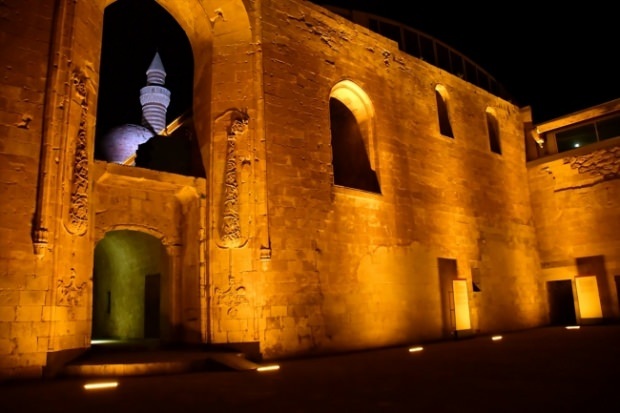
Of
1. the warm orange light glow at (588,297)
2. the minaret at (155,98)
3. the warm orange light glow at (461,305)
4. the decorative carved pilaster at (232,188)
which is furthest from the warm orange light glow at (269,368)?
the minaret at (155,98)

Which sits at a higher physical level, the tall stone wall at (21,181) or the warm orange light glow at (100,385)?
the tall stone wall at (21,181)

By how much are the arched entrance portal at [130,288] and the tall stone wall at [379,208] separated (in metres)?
2.77

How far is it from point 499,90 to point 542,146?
94.6 inches

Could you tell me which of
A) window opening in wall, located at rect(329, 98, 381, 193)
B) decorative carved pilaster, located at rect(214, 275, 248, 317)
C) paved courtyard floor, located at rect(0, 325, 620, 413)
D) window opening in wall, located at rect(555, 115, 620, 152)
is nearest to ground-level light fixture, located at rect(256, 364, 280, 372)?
paved courtyard floor, located at rect(0, 325, 620, 413)

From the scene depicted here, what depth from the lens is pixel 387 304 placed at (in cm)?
990

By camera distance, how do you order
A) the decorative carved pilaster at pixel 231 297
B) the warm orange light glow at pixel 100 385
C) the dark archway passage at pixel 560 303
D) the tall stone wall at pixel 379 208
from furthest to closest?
the dark archway passage at pixel 560 303 < the tall stone wall at pixel 379 208 < the decorative carved pilaster at pixel 231 297 < the warm orange light glow at pixel 100 385

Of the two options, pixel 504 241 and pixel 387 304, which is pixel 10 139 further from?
pixel 504 241

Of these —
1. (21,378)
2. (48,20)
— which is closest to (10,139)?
(48,20)

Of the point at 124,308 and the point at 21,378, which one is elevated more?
the point at 124,308

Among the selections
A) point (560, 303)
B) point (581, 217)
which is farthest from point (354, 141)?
point (560, 303)

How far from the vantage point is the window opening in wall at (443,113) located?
13047 mm

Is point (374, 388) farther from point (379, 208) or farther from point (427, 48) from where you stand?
point (427, 48)

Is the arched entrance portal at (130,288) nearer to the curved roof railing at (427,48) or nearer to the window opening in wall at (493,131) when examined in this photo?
the curved roof railing at (427,48)

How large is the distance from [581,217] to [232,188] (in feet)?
34.8
